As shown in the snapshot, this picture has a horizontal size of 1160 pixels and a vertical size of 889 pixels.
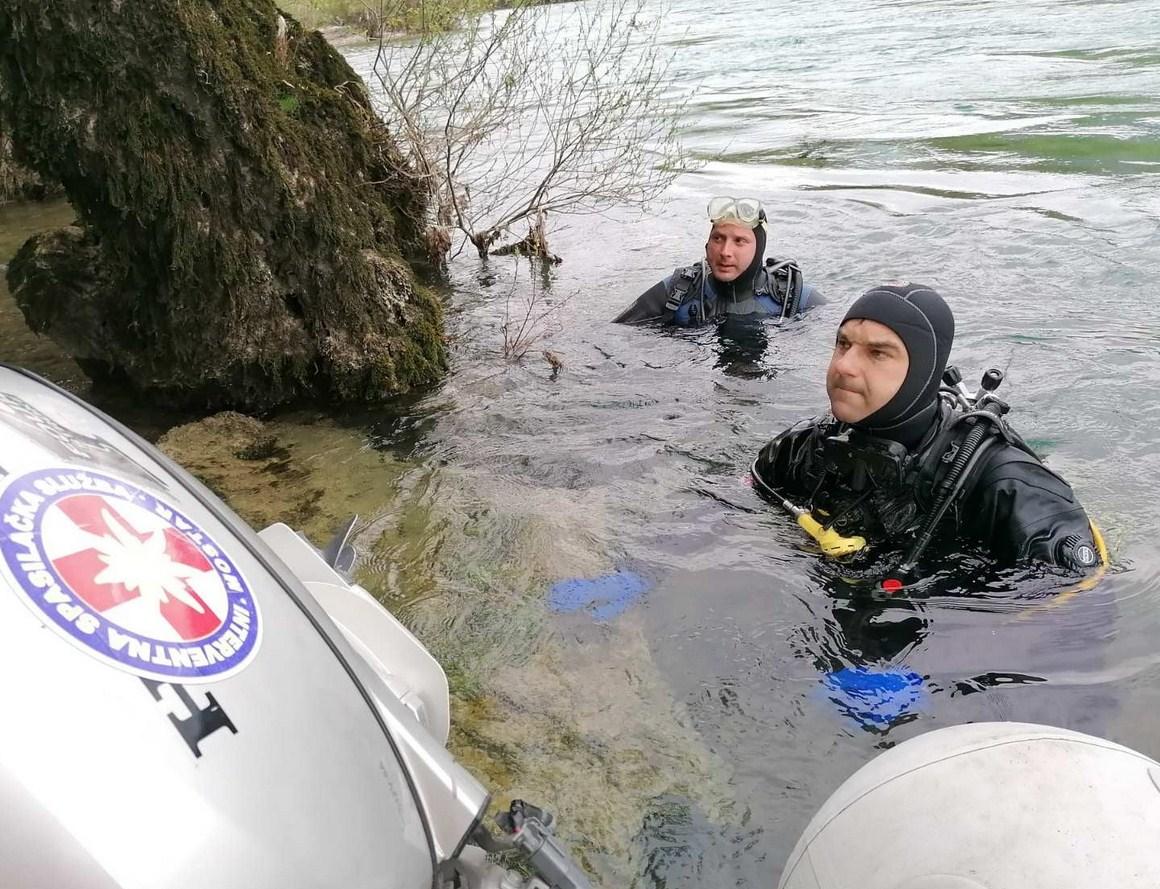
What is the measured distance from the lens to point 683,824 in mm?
2363

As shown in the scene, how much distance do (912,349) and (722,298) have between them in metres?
3.32

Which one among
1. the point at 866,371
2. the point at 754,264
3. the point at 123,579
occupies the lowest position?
the point at 754,264

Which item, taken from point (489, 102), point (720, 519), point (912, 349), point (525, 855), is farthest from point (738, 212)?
point (525, 855)

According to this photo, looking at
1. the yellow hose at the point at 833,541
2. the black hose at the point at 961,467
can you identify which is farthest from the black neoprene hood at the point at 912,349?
the yellow hose at the point at 833,541

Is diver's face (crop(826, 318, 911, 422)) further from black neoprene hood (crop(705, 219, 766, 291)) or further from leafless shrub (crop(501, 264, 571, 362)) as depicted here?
black neoprene hood (crop(705, 219, 766, 291))

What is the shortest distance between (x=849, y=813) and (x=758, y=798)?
84cm

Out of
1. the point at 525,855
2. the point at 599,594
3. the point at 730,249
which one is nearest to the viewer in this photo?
the point at 525,855

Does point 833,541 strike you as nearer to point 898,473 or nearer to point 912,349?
point 898,473

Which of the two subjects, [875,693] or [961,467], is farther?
[961,467]

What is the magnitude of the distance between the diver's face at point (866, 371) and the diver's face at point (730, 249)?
2.84m

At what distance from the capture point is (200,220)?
425 centimetres

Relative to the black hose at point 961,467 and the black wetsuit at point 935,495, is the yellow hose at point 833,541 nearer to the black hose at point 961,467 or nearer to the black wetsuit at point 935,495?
the black wetsuit at point 935,495

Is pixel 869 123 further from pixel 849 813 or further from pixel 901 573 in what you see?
pixel 849 813

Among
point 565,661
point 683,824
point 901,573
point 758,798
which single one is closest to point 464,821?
point 683,824
